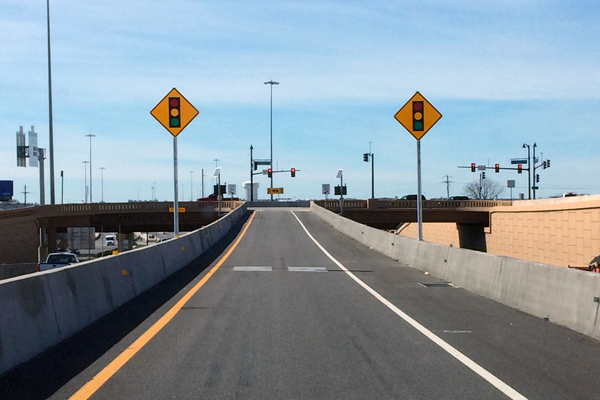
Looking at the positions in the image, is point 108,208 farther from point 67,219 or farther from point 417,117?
point 417,117

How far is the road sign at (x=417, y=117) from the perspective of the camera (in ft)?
68.4

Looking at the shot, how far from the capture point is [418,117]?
68.5 feet

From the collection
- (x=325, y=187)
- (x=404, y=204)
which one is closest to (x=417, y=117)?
(x=325, y=187)

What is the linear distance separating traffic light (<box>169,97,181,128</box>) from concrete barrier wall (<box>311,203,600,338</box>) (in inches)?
336

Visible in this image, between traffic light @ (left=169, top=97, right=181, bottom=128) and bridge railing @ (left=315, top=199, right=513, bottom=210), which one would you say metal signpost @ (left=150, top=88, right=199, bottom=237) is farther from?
bridge railing @ (left=315, top=199, right=513, bottom=210)

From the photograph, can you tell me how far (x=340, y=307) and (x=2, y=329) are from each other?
6.35 m

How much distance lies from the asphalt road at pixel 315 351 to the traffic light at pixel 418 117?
7723 mm

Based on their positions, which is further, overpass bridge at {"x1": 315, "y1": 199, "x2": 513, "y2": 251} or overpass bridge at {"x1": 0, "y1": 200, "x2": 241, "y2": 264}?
overpass bridge at {"x1": 315, "y1": 199, "x2": 513, "y2": 251}

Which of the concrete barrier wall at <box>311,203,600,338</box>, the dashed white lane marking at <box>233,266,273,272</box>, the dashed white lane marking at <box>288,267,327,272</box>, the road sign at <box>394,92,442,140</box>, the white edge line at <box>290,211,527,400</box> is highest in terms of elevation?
the road sign at <box>394,92,442,140</box>

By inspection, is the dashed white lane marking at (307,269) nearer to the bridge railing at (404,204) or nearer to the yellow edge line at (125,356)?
the yellow edge line at (125,356)

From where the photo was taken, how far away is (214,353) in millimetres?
7922

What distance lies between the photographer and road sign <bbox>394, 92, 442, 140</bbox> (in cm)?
2086

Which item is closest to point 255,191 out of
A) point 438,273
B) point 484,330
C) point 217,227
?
point 217,227

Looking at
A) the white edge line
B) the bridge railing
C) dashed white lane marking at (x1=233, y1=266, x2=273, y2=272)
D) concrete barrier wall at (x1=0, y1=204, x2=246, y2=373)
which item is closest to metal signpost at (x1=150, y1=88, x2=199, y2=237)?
dashed white lane marking at (x1=233, y1=266, x2=273, y2=272)
